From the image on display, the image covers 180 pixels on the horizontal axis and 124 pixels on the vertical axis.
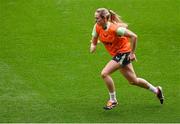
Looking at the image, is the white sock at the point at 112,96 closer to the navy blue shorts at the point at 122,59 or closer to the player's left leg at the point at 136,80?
the player's left leg at the point at 136,80

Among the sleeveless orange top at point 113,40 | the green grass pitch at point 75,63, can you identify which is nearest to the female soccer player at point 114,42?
the sleeveless orange top at point 113,40

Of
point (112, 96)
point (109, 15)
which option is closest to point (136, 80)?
point (112, 96)

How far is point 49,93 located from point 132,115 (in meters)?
1.84

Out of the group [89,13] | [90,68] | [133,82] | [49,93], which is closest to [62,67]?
[90,68]

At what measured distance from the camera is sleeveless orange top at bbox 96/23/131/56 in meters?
10.4

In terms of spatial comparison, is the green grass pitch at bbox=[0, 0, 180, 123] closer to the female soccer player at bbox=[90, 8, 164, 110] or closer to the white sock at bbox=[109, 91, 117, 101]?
the white sock at bbox=[109, 91, 117, 101]

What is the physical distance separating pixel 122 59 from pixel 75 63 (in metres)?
2.82

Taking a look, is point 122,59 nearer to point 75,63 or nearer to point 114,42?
point 114,42

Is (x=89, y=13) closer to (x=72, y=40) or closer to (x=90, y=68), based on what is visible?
(x=72, y=40)

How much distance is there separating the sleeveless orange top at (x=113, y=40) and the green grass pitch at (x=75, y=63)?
42.4 inches

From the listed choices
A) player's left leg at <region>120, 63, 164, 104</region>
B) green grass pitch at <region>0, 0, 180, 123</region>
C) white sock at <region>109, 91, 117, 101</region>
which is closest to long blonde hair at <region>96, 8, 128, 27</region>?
player's left leg at <region>120, 63, 164, 104</region>

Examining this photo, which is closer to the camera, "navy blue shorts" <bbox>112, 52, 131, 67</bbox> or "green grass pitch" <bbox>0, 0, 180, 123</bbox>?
"navy blue shorts" <bbox>112, 52, 131, 67</bbox>

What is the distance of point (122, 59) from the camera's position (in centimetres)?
1052

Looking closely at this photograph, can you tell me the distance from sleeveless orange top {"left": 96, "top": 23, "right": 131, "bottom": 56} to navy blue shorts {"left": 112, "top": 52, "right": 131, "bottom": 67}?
0.19 ft
